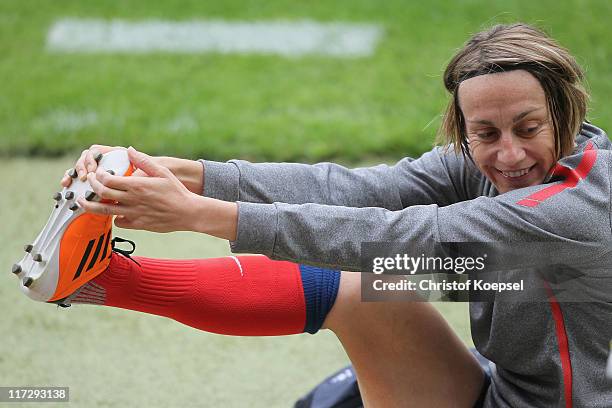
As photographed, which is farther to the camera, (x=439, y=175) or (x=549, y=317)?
(x=439, y=175)

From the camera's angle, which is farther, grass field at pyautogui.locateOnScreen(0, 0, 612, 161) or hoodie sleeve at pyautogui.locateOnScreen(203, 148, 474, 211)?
grass field at pyautogui.locateOnScreen(0, 0, 612, 161)

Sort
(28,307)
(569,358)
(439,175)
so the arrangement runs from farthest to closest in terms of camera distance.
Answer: (28,307), (439,175), (569,358)

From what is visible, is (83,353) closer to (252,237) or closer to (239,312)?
(239,312)

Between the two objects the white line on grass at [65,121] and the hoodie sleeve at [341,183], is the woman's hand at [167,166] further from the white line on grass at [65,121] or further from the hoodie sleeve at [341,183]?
the white line on grass at [65,121]

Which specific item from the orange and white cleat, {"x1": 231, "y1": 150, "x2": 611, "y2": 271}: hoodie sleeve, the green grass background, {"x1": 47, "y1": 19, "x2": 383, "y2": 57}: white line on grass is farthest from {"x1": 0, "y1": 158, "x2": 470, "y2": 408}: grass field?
{"x1": 47, "y1": 19, "x2": 383, "y2": 57}: white line on grass

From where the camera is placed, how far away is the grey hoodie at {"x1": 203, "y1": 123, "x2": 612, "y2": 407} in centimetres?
167

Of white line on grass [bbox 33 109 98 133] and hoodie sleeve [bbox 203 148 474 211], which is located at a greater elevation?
white line on grass [bbox 33 109 98 133]

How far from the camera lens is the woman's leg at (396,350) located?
6.43 ft

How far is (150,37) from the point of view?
16.9 ft

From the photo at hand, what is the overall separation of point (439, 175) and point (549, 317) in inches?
17.8

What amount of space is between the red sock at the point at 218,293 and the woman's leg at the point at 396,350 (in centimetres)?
5

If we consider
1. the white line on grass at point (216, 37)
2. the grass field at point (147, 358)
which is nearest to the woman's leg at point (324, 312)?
the grass field at point (147, 358)

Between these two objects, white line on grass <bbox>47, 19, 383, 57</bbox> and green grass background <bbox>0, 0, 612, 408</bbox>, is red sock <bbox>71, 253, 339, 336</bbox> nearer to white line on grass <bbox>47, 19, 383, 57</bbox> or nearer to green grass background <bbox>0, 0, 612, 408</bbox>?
green grass background <bbox>0, 0, 612, 408</bbox>

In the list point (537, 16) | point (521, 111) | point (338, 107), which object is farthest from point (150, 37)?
point (521, 111)
